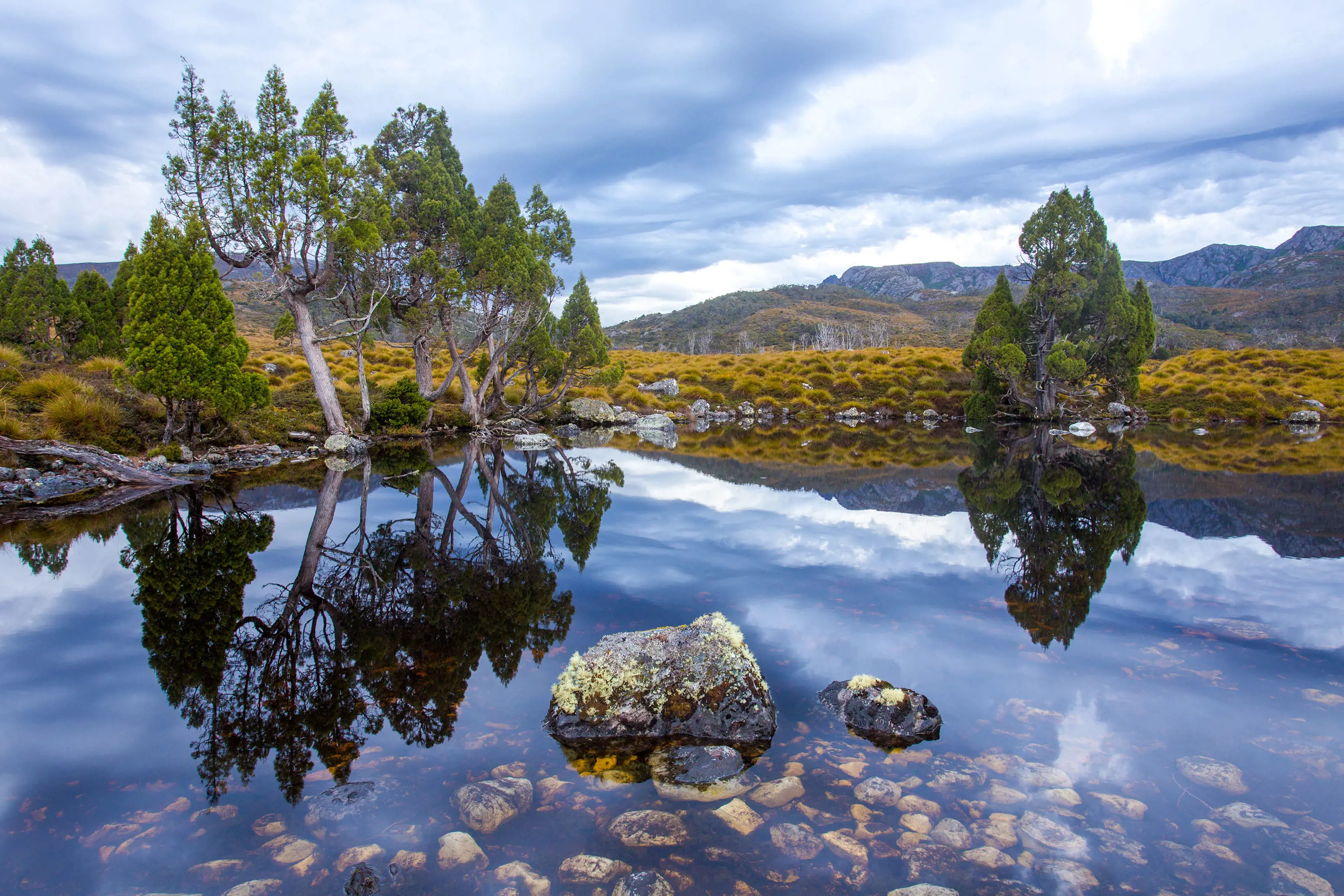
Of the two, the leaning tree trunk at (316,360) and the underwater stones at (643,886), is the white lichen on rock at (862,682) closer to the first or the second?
the underwater stones at (643,886)

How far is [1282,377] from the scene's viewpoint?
41.1 m

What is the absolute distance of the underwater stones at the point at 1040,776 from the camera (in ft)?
13.3

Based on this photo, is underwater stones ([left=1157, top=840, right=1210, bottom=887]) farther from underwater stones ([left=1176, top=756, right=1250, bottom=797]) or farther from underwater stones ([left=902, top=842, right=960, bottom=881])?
underwater stones ([left=902, top=842, right=960, bottom=881])

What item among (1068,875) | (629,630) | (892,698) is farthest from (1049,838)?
(629,630)

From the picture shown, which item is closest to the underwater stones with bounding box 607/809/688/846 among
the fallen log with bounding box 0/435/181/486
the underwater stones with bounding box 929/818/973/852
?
the underwater stones with bounding box 929/818/973/852

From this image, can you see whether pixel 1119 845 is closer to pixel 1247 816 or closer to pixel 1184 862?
pixel 1184 862

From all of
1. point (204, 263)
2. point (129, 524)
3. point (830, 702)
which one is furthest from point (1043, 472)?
point (204, 263)

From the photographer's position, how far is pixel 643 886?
320 cm

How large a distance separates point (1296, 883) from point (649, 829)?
335 centimetres

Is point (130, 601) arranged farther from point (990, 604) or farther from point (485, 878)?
point (990, 604)

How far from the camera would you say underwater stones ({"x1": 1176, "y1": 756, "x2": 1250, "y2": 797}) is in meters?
4.00

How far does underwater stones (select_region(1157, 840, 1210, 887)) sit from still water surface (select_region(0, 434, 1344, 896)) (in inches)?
0.6

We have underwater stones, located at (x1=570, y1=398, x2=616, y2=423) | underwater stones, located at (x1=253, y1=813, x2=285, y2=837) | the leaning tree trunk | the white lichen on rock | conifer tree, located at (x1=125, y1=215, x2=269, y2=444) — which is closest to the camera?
underwater stones, located at (x1=253, y1=813, x2=285, y2=837)

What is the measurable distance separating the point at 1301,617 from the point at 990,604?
3.29 metres
